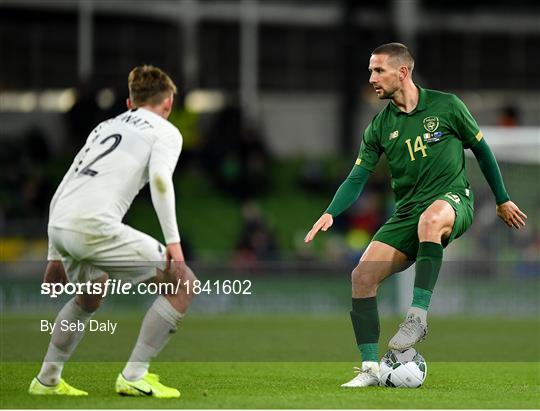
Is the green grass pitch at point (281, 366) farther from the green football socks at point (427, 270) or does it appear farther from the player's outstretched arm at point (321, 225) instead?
the player's outstretched arm at point (321, 225)

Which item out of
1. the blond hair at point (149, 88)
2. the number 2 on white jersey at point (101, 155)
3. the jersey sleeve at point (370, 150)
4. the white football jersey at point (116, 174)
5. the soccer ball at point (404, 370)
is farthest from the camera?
the jersey sleeve at point (370, 150)

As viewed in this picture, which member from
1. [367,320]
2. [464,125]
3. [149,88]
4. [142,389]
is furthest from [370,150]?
[142,389]

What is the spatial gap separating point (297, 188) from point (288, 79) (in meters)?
4.59

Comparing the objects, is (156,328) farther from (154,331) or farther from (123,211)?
(123,211)

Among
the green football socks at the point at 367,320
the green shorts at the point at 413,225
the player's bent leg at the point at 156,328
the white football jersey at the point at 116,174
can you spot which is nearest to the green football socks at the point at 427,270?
the green shorts at the point at 413,225

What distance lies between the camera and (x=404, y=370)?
8.73m

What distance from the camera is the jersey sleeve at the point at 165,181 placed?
7.51 metres

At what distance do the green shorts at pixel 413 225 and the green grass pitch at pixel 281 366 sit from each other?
992 millimetres

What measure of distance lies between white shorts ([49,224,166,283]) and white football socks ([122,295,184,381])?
0.70 ft

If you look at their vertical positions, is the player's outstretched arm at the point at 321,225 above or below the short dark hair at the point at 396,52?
below

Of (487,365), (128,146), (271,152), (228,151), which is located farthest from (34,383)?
(271,152)

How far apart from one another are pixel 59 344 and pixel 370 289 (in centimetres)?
228

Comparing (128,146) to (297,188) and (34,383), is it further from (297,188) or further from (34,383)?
(297,188)

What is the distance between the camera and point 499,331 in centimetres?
1633
